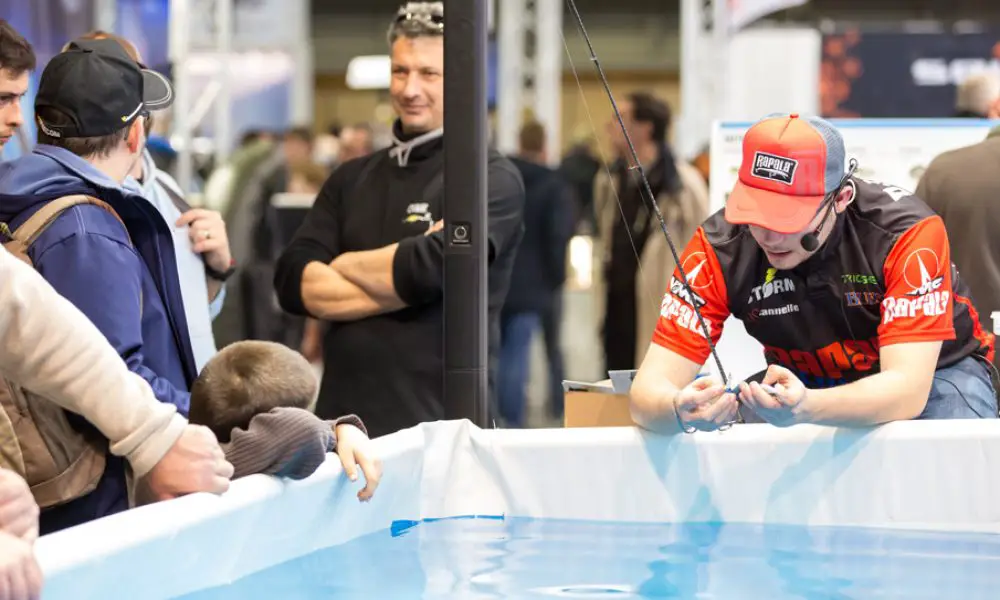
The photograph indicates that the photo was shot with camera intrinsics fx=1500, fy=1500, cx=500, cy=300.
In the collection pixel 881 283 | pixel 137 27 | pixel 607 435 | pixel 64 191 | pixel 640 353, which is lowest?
pixel 640 353

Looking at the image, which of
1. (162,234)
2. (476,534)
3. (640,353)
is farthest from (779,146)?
(640,353)

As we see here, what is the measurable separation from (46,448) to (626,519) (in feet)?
3.45

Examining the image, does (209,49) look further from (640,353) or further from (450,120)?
(450,120)

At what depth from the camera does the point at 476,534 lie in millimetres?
2584

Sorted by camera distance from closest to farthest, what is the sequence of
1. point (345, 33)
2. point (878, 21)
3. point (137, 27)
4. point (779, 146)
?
1. point (779, 146)
2. point (137, 27)
3. point (878, 21)
4. point (345, 33)

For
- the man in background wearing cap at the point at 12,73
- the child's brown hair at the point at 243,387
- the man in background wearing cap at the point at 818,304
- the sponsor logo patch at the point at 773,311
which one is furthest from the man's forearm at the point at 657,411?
the man in background wearing cap at the point at 12,73

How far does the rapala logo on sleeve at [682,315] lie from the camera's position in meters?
2.97

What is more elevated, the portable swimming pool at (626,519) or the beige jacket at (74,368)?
the beige jacket at (74,368)

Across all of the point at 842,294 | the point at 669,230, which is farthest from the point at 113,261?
the point at 669,230

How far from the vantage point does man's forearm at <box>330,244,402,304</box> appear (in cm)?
352

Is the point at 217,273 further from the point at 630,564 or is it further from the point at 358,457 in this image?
the point at 630,564

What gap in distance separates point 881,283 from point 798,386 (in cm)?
40

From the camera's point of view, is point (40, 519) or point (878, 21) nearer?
point (40, 519)

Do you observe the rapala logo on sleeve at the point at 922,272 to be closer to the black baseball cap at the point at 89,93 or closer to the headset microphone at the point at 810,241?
the headset microphone at the point at 810,241
